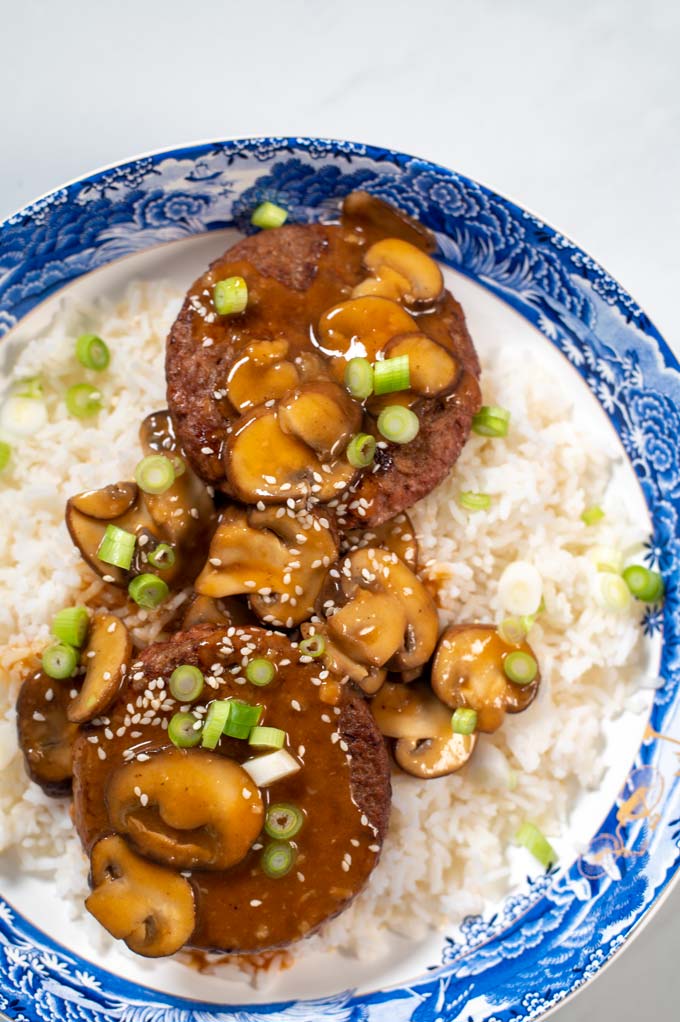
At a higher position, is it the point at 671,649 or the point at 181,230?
the point at 181,230

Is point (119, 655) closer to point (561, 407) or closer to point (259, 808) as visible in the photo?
point (259, 808)

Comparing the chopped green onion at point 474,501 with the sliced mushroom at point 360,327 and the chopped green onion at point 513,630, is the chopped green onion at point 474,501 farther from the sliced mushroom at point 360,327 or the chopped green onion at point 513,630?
the sliced mushroom at point 360,327

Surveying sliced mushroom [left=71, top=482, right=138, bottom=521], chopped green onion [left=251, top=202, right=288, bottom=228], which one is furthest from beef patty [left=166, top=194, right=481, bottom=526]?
sliced mushroom [left=71, top=482, right=138, bottom=521]

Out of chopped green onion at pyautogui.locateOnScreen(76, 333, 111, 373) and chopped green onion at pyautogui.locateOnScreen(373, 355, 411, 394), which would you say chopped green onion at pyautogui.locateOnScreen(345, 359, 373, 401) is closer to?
chopped green onion at pyautogui.locateOnScreen(373, 355, 411, 394)

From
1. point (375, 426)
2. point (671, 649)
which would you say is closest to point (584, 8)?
point (375, 426)

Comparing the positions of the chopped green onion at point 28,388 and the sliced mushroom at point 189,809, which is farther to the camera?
the chopped green onion at point 28,388

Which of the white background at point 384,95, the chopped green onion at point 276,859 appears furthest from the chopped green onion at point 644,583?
the chopped green onion at point 276,859
